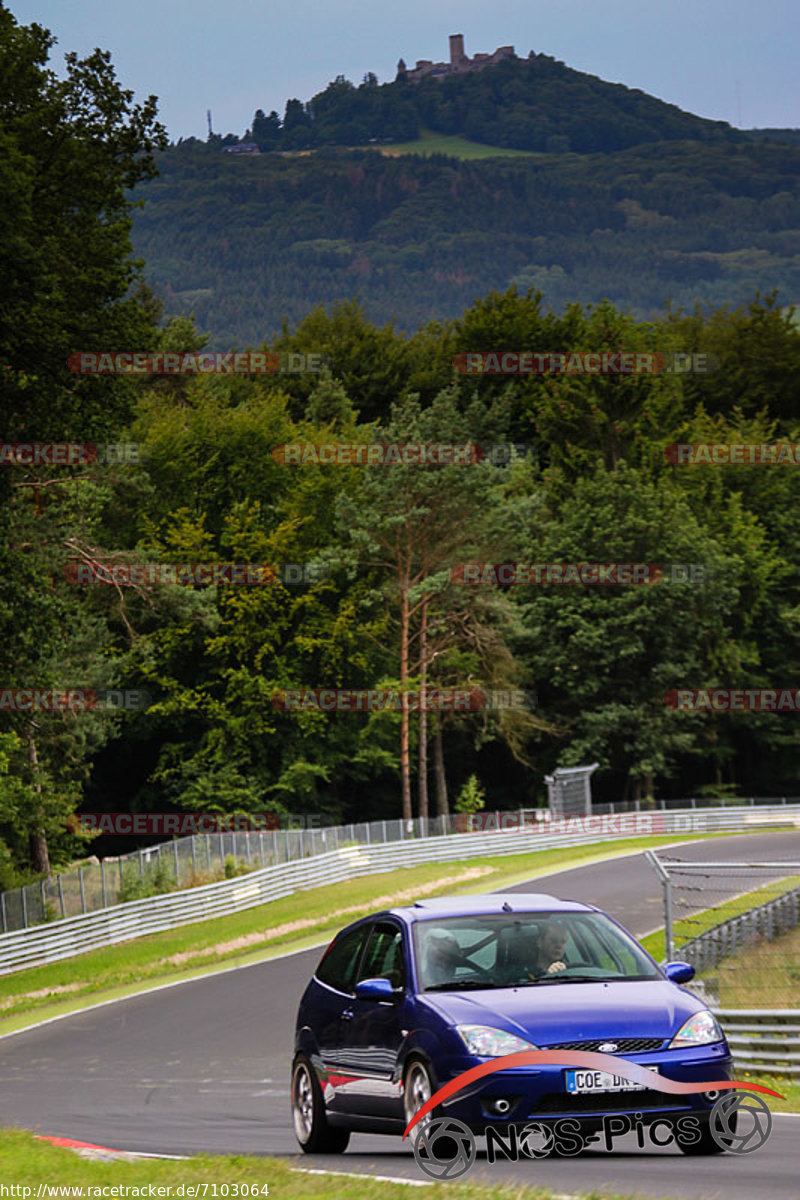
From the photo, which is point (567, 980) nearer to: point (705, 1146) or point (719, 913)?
point (705, 1146)

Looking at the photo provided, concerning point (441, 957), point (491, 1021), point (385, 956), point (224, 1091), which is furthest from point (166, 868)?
point (491, 1021)

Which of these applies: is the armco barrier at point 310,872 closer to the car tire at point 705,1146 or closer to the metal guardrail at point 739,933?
the metal guardrail at point 739,933

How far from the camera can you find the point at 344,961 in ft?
35.6

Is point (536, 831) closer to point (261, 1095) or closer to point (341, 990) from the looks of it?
point (261, 1095)

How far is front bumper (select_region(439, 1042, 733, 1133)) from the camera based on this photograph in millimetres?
8336

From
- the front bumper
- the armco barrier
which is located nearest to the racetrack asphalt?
the front bumper

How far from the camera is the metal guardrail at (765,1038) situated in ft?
47.6

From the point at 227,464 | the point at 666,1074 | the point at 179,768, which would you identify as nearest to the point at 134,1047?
the point at 666,1074

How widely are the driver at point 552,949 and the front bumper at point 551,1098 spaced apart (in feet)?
3.48

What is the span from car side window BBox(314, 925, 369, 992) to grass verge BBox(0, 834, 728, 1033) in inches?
680

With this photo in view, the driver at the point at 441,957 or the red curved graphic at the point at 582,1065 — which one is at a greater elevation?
the driver at the point at 441,957

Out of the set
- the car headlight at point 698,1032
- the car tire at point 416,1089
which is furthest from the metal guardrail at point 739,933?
the car tire at point 416,1089

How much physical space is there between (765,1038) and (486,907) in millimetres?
5926

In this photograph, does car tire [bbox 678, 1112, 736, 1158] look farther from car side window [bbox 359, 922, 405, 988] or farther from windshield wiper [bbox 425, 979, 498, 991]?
car side window [bbox 359, 922, 405, 988]
